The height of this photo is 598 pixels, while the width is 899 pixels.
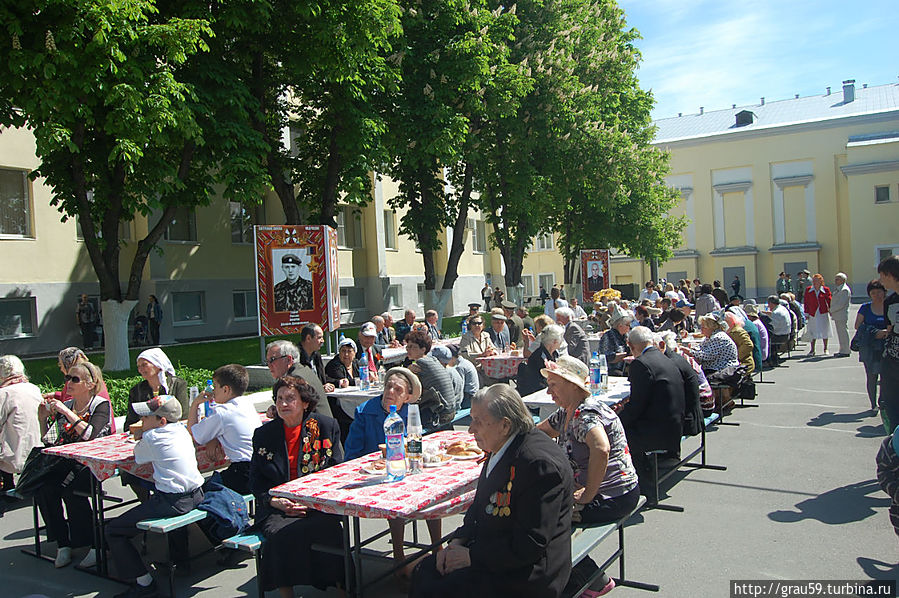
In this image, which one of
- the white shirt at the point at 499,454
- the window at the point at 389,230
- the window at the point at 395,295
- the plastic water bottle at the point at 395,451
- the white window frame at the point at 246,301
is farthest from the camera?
the window at the point at 395,295

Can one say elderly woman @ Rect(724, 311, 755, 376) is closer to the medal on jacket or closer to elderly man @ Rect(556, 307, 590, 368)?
elderly man @ Rect(556, 307, 590, 368)

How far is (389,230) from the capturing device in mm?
34281

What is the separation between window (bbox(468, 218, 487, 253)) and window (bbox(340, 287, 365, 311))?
11.2 metres

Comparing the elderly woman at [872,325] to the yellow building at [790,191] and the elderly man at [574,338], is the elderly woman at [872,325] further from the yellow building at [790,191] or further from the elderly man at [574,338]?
the yellow building at [790,191]

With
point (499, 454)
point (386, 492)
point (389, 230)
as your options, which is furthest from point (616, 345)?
point (389, 230)

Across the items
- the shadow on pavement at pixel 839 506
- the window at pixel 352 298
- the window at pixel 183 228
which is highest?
the window at pixel 183 228

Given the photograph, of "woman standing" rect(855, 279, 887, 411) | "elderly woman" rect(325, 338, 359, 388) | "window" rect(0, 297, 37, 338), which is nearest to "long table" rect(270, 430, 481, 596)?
"elderly woman" rect(325, 338, 359, 388)

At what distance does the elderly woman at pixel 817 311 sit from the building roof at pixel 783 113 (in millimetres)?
40128

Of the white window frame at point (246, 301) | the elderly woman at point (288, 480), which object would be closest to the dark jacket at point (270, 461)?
the elderly woman at point (288, 480)

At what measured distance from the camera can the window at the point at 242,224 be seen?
27.4 meters

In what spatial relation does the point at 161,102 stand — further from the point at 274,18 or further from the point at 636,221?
the point at 636,221

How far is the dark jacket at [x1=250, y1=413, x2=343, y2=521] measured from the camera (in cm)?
504

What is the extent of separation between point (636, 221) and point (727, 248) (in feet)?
93.5

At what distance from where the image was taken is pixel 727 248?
Result: 182 feet
